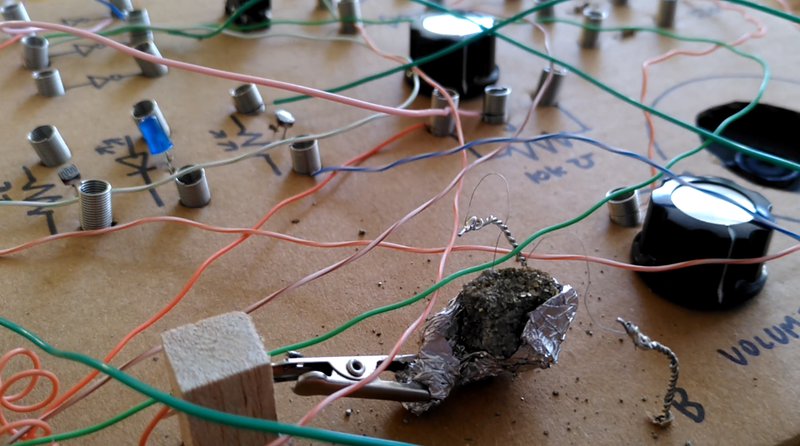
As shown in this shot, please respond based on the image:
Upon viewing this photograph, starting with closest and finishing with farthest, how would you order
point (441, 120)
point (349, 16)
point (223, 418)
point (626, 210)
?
1. point (223, 418)
2. point (626, 210)
3. point (441, 120)
4. point (349, 16)

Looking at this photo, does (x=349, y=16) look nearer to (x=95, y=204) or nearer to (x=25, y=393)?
(x=95, y=204)

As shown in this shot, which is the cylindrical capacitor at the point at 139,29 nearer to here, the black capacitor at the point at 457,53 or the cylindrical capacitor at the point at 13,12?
the cylindrical capacitor at the point at 13,12

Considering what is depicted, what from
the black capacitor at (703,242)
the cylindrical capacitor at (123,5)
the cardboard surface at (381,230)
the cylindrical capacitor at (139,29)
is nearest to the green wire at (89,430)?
the cardboard surface at (381,230)

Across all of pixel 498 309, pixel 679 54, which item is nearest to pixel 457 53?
pixel 679 54

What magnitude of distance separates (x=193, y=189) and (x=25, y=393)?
269 mm

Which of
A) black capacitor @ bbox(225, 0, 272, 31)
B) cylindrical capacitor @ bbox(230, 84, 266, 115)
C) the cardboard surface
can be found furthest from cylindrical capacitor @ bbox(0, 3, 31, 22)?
cylindrical capacitor @ bbox(230, 84, 266, 115)

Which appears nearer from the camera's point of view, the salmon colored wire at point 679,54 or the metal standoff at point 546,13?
the salmon colored wire at point 679,54

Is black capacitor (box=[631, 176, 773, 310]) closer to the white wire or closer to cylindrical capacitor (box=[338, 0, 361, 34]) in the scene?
the white wire

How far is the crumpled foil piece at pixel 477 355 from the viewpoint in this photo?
1.68 feet

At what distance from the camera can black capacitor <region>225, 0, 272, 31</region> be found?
1080 millimetres

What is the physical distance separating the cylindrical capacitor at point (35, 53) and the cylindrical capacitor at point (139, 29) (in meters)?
0.12

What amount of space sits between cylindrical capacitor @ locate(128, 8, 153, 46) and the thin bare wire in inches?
33.0

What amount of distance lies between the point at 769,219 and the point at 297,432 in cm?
49

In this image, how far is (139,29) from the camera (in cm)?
103
